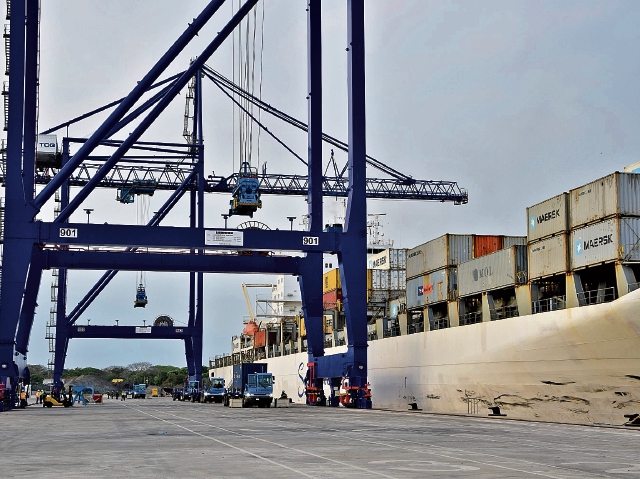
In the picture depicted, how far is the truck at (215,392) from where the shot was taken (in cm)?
6544

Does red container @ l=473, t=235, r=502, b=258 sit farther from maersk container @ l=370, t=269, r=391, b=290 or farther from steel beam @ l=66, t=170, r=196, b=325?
steel beam @ l=66, t=170, r=196, b=325

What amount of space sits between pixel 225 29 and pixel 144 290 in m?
45.0

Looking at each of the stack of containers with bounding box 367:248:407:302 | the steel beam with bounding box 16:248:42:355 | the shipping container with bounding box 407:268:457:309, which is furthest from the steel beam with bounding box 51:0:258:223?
the stack of containers with bounding box 367:248:407:302

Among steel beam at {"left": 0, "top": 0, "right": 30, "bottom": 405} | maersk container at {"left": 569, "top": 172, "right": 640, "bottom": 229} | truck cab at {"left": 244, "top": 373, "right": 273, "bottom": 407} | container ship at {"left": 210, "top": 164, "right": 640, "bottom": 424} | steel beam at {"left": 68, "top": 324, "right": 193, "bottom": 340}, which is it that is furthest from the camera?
steel beam at {"left": 68, "top": 324, "right": 193, "bottom": 340}

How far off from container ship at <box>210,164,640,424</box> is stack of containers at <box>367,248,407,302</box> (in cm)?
494

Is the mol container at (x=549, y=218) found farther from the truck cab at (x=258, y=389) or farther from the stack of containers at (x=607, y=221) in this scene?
the truck cab at (x=258, y=389)

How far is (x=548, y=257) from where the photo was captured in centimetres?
2927

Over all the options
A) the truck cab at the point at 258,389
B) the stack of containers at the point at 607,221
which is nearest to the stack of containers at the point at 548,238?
the stack of containers at the point at 607,221

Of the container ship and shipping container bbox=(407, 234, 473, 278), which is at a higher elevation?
shipping container bbox=(407, 234, 473, 278)

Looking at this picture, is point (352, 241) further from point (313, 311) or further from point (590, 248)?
point (590, 248)

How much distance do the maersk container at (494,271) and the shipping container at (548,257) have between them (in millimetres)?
1055

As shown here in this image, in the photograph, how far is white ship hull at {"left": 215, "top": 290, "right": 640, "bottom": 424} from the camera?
2636 cm

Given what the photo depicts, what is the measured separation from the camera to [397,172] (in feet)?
221

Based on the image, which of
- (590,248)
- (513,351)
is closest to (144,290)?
(513,351)
